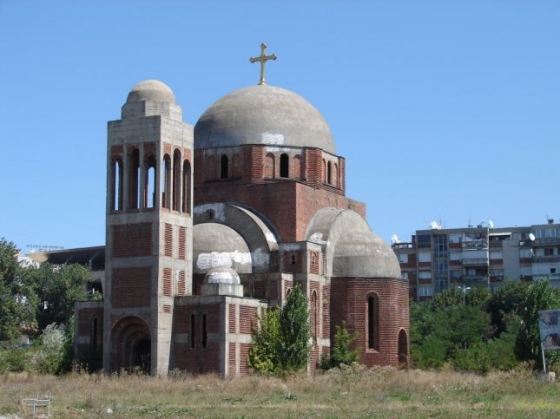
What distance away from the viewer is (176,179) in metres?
53.3

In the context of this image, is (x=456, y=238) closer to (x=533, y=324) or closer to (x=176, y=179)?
→ (x=533, y=324)

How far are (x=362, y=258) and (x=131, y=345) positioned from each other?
11.3 meters

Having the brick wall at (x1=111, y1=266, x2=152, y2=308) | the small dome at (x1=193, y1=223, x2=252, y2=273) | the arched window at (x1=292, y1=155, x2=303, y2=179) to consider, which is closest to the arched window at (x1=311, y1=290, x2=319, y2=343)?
the small dome at (x1=193, y1=223, x2=252, y2=273)

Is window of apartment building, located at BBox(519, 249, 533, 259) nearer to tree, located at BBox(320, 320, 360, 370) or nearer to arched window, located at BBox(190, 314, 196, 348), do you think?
tree, located at BBox(320, 320, 360, 370)

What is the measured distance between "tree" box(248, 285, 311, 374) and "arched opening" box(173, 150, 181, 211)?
6147mm

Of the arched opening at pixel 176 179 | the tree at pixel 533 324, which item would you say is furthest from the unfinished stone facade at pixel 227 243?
the tree at pixel 533 324

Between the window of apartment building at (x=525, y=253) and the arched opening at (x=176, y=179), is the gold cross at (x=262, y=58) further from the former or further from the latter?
the window of apartment building at (x=525, y=253)

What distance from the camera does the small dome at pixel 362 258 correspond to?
5619cm

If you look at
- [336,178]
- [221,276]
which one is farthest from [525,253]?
[221,276]

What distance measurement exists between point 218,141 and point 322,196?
Result: 557cm

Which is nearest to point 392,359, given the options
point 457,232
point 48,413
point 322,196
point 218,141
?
point 322,196

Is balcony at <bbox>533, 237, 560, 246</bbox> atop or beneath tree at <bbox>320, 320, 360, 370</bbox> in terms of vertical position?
atop

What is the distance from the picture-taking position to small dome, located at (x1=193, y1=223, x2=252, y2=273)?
54.1 m

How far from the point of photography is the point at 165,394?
41.1 m
